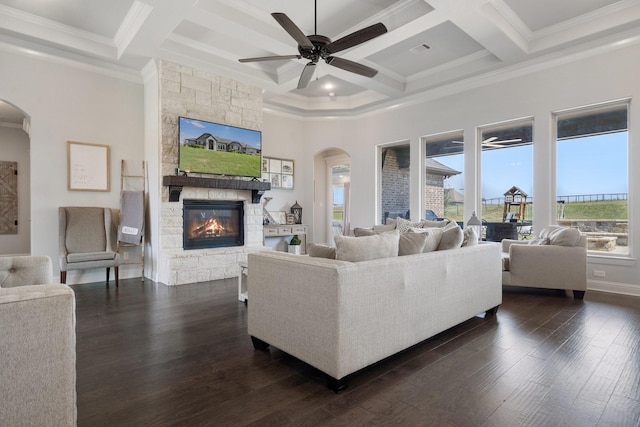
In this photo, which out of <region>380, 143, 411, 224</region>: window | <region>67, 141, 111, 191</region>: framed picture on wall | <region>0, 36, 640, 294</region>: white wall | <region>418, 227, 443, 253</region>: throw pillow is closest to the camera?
<region>418, 227, 443, 253</region>: throw pillow

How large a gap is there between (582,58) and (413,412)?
521cm

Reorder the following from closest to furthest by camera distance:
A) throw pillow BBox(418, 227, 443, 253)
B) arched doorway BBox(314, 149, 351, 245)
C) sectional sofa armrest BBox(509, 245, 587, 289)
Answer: throw pillow BBox(418, 227, 443, 253)
sectional sofa armrest BBox(509, 245, 587, 289)
arched doorway BBox(314, 149, 351, 245)

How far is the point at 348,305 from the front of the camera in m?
1.92

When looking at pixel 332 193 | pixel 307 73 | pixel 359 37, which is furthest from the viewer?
pixel 332 193

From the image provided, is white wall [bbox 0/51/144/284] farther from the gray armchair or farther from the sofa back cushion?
the sofa back cushion

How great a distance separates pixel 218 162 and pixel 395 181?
3.65m

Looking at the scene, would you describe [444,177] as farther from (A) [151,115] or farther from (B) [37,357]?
(B) [37,357]

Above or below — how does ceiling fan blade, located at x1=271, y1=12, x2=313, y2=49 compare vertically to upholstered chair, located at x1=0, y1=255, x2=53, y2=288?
above

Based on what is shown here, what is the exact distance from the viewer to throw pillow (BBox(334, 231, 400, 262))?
214 cm

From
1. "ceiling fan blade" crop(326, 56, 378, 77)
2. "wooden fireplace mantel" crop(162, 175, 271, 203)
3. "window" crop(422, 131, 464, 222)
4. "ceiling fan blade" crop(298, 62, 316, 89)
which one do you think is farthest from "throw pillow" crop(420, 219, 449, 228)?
"wooden fireplace mantel" crop(162, 175, 271, 203)

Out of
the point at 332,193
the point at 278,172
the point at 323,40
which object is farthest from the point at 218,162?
the point at 332,193

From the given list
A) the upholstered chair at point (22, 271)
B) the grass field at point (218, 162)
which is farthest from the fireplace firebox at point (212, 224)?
the upholstered chair at point (22, 271)

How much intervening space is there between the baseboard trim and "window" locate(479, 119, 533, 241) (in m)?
1.03

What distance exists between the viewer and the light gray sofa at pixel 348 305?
1.92 meters
